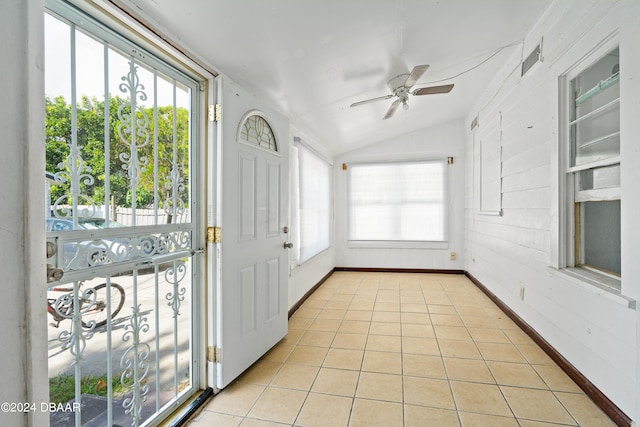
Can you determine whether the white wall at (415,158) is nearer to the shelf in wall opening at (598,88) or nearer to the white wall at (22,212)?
the shelf in wall opening at (598,88)

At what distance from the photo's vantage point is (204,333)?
1963 mm

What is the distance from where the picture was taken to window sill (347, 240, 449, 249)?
5.38 meters

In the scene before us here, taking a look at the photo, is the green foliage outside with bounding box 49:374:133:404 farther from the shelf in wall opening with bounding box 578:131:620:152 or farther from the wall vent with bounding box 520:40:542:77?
the wall vent with bounding box 520:40:542:77

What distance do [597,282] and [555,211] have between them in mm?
620

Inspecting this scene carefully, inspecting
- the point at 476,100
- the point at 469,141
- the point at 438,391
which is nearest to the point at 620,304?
the point at 438,391

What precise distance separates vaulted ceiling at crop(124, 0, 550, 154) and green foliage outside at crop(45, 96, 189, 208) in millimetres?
483

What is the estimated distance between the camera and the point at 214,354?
196 centimetres

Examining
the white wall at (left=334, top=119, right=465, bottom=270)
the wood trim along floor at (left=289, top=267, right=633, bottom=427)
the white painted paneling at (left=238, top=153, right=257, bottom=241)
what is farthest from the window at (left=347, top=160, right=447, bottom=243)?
the white painted paneling at (left=238, top=153, right=257, bottom=241)

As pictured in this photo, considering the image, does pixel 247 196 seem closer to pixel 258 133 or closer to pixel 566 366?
pixel 258 133

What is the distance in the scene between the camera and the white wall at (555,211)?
1.52m

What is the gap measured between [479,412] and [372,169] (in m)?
4.41

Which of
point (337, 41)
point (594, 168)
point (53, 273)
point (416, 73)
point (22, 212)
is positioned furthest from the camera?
point (416, 73)

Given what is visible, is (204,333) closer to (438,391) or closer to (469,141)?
(438,391)

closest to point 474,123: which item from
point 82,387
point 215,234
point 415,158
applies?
point 415,158
